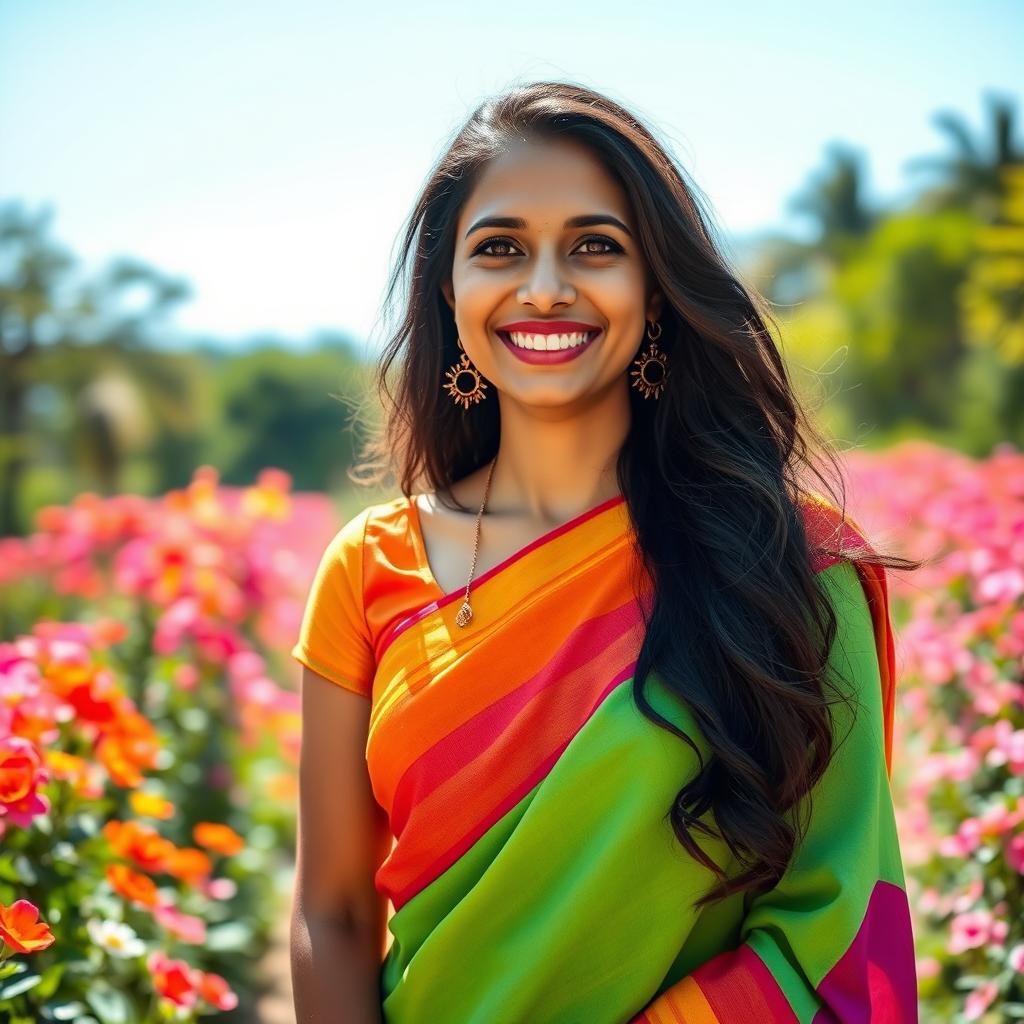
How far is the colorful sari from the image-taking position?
1501 millimetres

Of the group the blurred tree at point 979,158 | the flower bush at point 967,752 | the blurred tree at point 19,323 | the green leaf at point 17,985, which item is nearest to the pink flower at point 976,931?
the flower bush at point 967,752

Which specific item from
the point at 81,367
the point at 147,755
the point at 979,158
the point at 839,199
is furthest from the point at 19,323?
the point at 839,199

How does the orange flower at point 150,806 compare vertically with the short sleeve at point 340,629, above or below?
below

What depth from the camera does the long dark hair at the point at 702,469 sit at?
60.9 inches

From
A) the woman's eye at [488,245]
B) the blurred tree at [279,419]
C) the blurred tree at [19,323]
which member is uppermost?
the woman's eye at [488,245]

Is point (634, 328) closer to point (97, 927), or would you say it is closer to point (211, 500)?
point (97, 927)

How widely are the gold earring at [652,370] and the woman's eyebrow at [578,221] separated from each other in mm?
206

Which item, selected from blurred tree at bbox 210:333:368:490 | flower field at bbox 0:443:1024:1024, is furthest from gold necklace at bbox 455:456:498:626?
blurred tree at bbox 210:333:368:490

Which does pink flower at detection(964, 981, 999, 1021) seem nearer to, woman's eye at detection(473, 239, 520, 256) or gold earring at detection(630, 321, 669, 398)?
gold earring at detection(630, 321, 669, 398)

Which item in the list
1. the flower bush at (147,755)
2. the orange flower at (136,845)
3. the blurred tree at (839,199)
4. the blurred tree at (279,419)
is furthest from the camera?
the blurred tree at (839,199)

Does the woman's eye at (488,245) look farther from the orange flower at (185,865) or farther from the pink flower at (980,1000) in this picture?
the pink flower at (980,1000)

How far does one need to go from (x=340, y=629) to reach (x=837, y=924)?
2.74 feet

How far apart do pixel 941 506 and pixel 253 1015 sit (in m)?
2.96

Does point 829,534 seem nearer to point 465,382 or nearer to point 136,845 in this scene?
point 465,382
